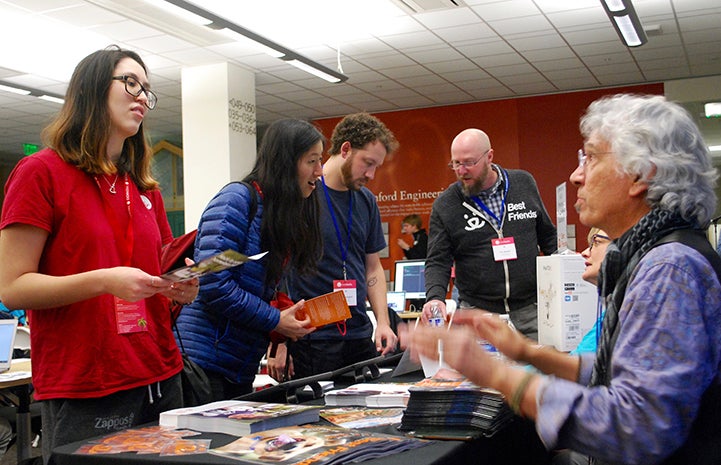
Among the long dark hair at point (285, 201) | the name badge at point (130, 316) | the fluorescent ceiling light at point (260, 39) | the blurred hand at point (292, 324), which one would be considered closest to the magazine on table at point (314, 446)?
the name badge at point (130, 316)

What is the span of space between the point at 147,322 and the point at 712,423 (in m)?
1.29

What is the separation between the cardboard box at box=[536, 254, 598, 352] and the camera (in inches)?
115

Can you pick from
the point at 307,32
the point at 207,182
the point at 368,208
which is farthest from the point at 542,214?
the point at 207,182

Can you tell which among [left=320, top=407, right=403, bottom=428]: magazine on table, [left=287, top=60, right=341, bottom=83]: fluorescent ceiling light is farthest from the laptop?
[left=287, top=60, right=341, bottom=83]: fluorescent ceiling light

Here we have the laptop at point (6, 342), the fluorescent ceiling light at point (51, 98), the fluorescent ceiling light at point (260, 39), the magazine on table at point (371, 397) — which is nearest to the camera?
the magazine on table at point (371, 397)

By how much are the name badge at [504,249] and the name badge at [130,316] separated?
205cm

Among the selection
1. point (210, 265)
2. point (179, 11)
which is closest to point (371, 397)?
point (210, 265)

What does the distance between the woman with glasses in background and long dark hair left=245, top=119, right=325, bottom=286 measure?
0.49 meters

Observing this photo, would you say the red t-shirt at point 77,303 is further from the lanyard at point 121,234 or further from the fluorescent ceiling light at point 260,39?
the fluorescent ceiling light at point 260,39

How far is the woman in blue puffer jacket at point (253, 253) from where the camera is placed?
2.18 metres

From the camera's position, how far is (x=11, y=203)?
1686mm

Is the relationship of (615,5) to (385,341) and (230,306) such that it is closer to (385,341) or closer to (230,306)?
(385,341)

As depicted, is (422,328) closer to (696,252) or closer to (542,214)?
(696,252)

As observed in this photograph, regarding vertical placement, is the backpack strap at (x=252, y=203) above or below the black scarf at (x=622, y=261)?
above
